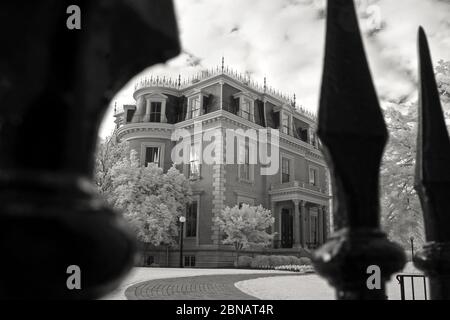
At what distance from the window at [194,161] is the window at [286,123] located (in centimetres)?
785

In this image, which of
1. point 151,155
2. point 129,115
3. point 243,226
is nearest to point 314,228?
point 243,226

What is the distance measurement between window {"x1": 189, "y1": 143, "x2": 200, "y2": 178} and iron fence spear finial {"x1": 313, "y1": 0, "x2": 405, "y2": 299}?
30096mm

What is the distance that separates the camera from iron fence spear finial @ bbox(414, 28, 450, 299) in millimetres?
2002

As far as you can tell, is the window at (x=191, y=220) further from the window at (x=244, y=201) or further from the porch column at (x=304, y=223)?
the porch column at (x=304, y=223)

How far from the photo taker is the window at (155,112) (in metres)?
33.8

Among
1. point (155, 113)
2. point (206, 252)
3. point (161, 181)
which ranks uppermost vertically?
point (155, 113)

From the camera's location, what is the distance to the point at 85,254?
66 cm

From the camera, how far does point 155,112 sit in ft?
112

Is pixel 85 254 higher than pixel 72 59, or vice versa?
pixel 72 59

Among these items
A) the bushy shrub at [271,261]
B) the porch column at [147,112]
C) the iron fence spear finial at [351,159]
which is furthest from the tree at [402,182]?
the porch column at [147,112]

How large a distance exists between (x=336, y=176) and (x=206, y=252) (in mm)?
28395

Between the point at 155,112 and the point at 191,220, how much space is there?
369 inches
